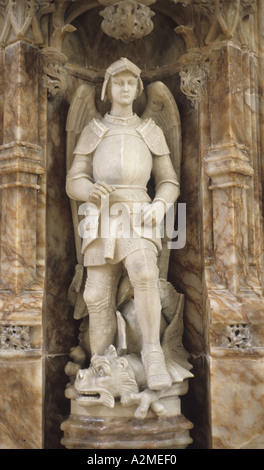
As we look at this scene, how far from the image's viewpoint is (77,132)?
507 centimetres

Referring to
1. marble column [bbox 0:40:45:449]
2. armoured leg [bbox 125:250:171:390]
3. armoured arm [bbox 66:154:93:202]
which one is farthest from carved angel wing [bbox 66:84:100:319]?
armoured leg [bbox 125:250:171:390]

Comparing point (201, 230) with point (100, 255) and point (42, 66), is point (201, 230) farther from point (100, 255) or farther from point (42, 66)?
point (42, 66)

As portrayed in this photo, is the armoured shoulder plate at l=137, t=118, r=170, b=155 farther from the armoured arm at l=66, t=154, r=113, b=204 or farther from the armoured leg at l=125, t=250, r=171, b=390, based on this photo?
the armoured leg at l=125, t=250, r=171, b=390

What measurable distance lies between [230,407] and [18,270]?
6.22 ft

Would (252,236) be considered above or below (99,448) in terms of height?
above

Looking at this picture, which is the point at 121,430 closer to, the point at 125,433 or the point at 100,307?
the point at 125,433

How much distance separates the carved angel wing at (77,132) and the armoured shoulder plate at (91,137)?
7.3 inches

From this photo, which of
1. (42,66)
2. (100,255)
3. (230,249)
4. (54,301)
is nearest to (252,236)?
→ (230,249)

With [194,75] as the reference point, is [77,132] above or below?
below

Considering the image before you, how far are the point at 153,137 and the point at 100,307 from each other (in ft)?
4.77

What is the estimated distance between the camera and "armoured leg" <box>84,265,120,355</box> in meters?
4.50

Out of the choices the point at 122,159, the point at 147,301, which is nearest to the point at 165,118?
the point at 122,159

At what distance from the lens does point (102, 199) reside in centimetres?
448

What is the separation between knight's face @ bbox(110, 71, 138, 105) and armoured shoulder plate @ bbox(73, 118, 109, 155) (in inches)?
10.0
